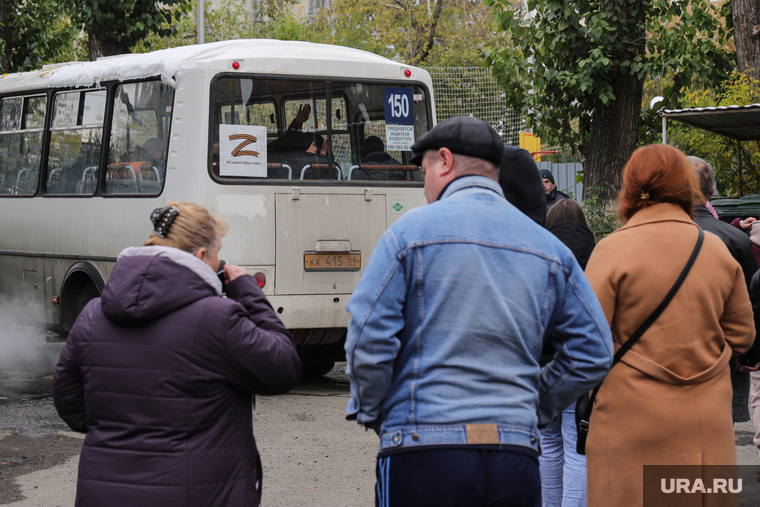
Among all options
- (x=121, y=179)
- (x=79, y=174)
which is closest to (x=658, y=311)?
(x=121, y=179)

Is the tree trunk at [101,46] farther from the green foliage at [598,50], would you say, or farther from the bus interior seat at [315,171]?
the bus interior seat at [315,171]

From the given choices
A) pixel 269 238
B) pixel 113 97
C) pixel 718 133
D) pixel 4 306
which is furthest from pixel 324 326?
pixel 718 133

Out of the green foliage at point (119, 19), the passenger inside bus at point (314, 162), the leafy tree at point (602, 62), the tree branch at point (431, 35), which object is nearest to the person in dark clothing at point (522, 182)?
the passenger inside bus at point (314, 162)

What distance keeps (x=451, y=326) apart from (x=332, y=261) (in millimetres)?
5764

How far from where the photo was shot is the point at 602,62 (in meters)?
12.5

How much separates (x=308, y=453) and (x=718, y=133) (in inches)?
327

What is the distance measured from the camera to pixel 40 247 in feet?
30.9

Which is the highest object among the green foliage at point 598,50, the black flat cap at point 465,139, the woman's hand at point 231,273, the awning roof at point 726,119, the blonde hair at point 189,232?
the green foliage at point 598,50

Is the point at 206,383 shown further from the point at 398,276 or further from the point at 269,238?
the point at 269,238

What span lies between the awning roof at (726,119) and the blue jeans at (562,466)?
6.95 meters

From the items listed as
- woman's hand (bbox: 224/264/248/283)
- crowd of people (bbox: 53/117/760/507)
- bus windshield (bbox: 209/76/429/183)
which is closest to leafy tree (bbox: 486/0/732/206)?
bus windshield (bbox: 209/76/429/183)

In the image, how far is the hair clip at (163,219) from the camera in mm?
2869

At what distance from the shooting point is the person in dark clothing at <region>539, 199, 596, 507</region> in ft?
14.0

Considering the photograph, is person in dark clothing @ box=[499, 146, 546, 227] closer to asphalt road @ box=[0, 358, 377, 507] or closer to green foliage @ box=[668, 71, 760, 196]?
asphalt road @ box=[0, 358, 377, 507]
